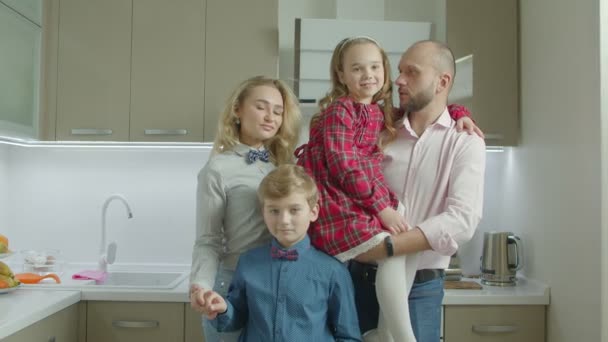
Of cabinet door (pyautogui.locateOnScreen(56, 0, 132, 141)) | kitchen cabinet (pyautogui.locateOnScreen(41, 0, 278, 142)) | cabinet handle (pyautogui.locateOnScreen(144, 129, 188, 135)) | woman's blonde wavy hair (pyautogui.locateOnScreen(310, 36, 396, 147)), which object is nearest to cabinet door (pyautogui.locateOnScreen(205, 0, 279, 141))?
kitchen cabinet (pyautogui.locateOnScreen(41, 0, 278, 142))

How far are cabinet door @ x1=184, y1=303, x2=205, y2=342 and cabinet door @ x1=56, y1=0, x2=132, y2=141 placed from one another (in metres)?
0.86

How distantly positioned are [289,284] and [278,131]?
1.52 ft

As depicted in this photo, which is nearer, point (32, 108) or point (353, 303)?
point (353, 303)

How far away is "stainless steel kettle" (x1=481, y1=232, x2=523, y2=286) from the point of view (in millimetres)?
2492

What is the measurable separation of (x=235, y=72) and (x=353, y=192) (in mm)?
1269

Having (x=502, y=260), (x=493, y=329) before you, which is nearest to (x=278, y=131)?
(x=493, y=329)

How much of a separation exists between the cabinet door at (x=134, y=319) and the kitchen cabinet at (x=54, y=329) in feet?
0.19

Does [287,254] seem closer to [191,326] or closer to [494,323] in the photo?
[191,326]

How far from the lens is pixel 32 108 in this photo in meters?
2.52

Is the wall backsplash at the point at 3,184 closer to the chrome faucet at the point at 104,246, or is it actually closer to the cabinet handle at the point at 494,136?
the chrome faucet at the point at 104,246

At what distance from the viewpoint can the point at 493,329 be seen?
2.26 m

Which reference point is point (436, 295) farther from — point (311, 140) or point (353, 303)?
point (311, 140)

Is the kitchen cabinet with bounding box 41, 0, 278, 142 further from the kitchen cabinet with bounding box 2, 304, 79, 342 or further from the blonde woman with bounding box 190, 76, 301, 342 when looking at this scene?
the blonde woman with bounding box 190, 76, 301, 342

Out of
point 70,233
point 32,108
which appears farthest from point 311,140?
point 70,233
